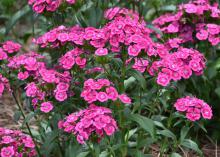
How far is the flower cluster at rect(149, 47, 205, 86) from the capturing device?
360 centimetres

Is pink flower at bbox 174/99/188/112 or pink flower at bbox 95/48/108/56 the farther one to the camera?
pink flower at bbox 174/99/188/112

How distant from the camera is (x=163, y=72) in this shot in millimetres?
3625

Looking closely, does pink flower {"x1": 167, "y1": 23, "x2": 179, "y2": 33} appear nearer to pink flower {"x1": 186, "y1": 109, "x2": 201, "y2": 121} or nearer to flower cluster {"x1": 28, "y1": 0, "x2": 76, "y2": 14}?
flower cluster {"x1": 28, "y1": 0, "x2": 76, "y2": 14}

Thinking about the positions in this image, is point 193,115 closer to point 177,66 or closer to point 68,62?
point 177,66

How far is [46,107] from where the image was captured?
3.61 metres

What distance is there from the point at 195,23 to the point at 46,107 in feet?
6.06

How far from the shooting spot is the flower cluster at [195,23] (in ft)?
15.0

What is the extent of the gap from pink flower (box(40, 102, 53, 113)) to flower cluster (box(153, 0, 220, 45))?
5.13 ft

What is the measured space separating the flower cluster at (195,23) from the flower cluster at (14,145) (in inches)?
69.2

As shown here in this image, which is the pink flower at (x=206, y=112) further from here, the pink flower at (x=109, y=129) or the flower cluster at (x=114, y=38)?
the pink flower at (x=109, y=129)

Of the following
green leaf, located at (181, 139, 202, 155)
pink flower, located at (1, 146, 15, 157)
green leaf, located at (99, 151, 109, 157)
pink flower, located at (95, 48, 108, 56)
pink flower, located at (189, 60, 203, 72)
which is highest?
pink flower, located at (95, 48, 108, 56)

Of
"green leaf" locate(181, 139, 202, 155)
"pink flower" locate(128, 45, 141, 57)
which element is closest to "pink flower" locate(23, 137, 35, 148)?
"pink flower" locate(128, 45, 141, 57)

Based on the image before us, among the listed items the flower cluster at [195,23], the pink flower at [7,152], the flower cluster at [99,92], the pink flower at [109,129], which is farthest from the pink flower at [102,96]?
the flower cluster at [195,23]

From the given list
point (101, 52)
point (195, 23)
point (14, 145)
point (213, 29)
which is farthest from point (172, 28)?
point (14, 145)
